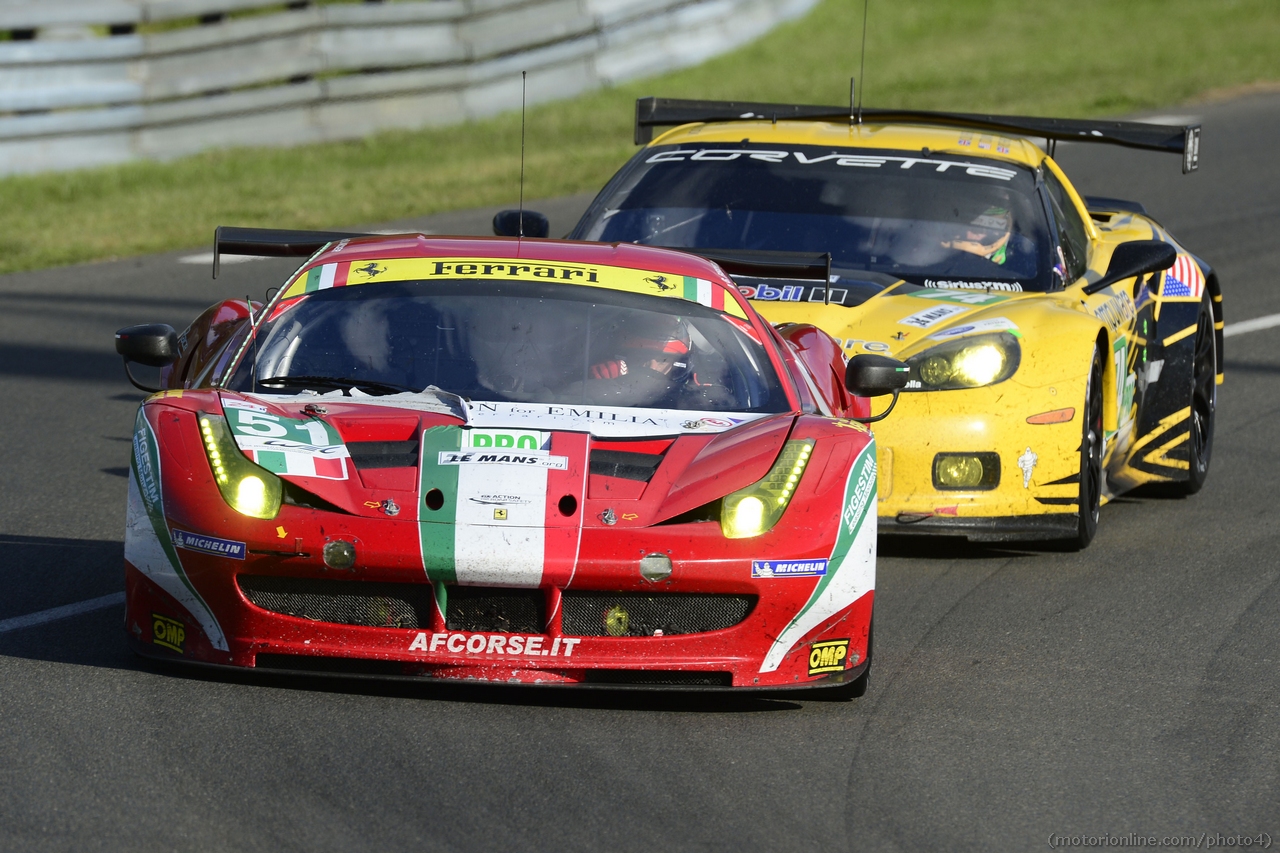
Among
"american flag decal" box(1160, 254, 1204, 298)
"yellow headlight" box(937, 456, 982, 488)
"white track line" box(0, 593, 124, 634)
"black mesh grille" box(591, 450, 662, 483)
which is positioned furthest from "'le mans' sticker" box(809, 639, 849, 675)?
"american flag decal" box(1160, 254, 1204, 298)

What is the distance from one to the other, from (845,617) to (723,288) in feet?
4.79

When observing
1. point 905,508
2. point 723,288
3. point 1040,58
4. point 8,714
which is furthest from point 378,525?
point 1040,58

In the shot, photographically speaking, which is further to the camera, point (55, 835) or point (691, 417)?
point (691, 417)

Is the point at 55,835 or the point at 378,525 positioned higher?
the point at 378,525

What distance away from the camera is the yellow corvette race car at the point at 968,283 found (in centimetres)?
702

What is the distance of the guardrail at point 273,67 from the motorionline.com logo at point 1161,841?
12638 mm

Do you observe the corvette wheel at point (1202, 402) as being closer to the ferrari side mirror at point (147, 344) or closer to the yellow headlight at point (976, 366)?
the yellow headlight at point (976, 366)

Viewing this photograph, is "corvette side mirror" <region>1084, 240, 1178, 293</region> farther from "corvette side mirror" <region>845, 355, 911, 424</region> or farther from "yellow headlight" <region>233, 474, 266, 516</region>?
"yellow headlight" <region>233, 474, 266, 516</region>

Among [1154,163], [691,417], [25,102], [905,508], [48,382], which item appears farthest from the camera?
→ [1154,163]

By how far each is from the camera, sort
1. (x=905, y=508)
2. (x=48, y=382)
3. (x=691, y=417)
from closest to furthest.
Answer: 1. (x=691, y=417)
2. (x=905, y=508)
3. (x=48, y=382)

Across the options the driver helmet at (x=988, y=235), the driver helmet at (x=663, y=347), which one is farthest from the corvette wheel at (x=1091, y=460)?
the driver helmet at (x=663, y=347)

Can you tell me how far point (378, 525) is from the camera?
4824mm

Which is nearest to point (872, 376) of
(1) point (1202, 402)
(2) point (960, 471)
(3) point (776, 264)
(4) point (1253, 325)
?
(3) point (776, 264)

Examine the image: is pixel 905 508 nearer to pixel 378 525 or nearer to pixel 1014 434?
pixel 1014 434
